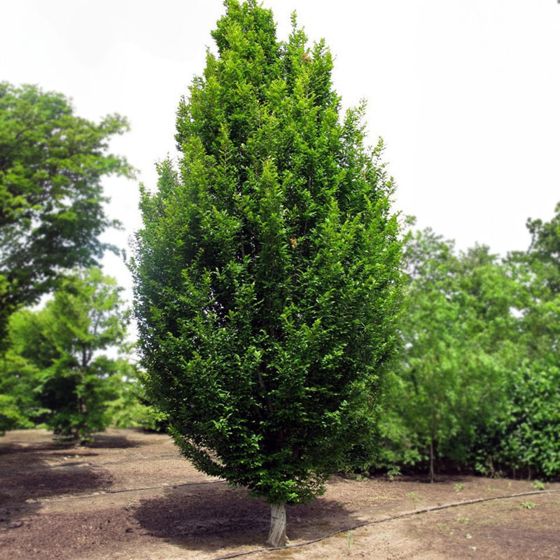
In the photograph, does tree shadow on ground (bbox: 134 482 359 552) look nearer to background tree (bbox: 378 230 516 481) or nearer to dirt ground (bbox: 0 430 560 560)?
dirt ground (bbox: 0 430 560 560)

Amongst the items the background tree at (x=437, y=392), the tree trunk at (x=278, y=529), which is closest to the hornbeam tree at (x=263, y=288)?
the tree trunk at (x=278, y=529)

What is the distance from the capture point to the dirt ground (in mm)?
7312

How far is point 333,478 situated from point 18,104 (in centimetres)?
1334

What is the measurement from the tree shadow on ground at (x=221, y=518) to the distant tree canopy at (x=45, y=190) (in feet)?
26.1

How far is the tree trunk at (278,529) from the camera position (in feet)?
25.1

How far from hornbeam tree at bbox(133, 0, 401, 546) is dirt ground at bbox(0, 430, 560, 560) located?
1.03 metres

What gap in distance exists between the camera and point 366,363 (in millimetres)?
7867

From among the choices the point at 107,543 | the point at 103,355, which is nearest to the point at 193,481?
the point at 107,543

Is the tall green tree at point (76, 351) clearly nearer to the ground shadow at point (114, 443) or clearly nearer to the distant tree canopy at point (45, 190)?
the ground shadow at point (114, 443)

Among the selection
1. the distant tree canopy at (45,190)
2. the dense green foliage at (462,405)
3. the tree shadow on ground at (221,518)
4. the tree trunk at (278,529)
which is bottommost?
the tree shadow on ground at (221,518)

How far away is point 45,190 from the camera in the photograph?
15.3 m

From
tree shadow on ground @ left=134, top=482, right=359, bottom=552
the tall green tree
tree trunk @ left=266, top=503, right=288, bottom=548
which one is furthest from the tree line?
the tall green tree

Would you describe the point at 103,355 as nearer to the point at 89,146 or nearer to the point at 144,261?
the point at 89,146

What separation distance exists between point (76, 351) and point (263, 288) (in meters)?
14.8
